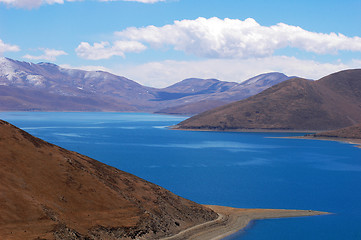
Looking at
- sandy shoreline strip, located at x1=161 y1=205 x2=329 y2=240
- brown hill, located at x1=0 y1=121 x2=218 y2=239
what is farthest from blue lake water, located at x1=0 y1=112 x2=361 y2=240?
brown hill, located at x1=0 y1=121 x2=218 y2=239

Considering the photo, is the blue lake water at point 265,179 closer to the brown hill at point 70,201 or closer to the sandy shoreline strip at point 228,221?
the sandy shoreline strip at point 228,221

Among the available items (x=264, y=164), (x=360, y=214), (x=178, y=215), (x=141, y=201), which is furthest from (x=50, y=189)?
(x=264, y=164)

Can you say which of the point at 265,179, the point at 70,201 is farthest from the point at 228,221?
the point at 265,179

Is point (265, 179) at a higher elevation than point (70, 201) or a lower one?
lower

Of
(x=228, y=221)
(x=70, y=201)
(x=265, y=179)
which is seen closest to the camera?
(x=70, y=201)

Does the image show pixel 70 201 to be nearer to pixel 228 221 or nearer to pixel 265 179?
pixel 228 221

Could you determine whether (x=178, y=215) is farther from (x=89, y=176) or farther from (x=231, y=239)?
(x=89, y=176)

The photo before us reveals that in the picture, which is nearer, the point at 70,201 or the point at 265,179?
the point at 70,201
